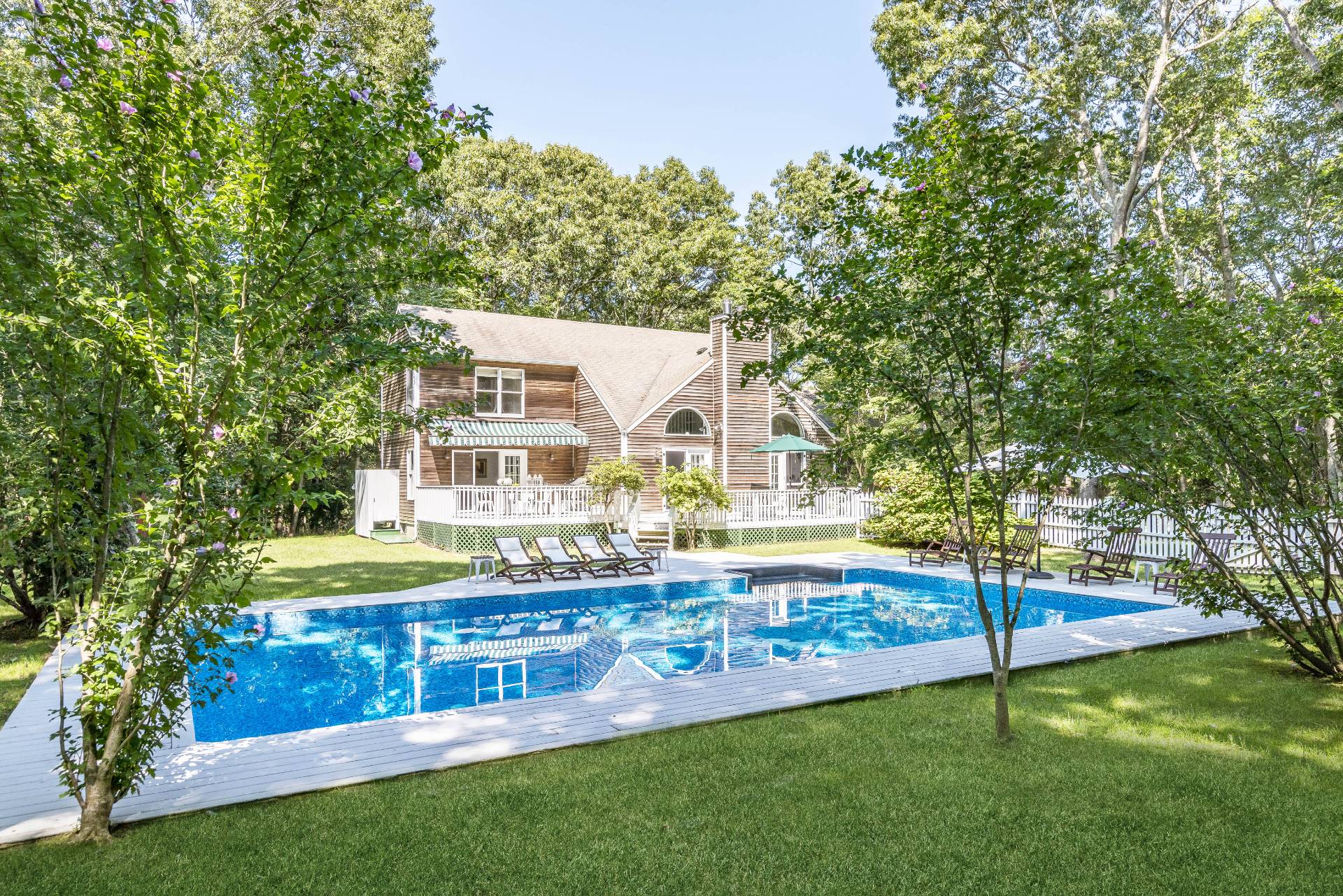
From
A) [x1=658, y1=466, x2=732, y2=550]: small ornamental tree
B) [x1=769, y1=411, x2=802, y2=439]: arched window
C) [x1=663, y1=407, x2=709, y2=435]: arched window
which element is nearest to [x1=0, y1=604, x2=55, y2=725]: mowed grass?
[x1=658, y1=466, x2=732, y2=550]: small ornamental tree

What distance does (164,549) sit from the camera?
4363mm

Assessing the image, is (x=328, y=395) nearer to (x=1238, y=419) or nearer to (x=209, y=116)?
(x=209, y=116)

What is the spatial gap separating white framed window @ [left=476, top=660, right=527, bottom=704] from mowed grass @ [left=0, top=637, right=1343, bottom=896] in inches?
122

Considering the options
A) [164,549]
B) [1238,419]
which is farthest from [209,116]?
[1238,419]

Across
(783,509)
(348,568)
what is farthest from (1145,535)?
(348,568)

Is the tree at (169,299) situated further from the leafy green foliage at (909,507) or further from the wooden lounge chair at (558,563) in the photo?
the leafy green foliage at (909,507)

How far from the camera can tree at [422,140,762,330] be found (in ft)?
119

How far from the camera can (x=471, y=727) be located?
6.46 m

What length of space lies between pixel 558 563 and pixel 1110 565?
11520mm

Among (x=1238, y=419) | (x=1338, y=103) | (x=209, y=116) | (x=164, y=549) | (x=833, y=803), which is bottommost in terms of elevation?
(x=833, y=803)

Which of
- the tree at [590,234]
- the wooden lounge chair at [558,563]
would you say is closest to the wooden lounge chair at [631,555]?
the wooden lounge chair at [558,563]

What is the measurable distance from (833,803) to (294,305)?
4647 mm

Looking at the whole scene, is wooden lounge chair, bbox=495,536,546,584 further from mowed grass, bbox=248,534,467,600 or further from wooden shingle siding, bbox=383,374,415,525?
wooden shingle siding, bbox=383,374,415,525

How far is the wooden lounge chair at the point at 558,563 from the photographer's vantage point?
15.8 metres
